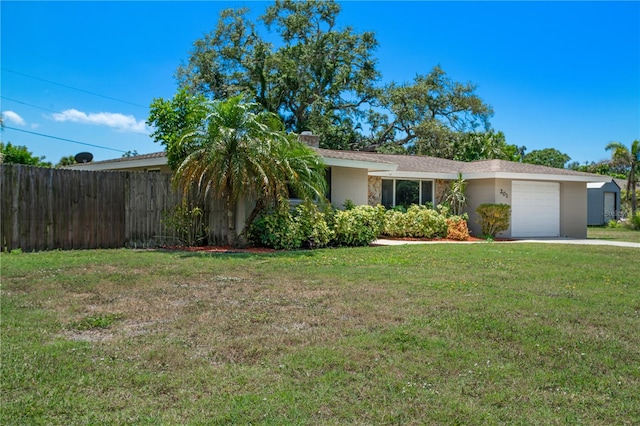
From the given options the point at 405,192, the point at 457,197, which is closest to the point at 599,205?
the point at 457,197

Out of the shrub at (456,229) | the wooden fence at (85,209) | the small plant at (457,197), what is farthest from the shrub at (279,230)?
the small plant at (457,197)

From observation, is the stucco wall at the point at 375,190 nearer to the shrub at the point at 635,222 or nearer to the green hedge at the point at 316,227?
the green hedge at the point at 316,227

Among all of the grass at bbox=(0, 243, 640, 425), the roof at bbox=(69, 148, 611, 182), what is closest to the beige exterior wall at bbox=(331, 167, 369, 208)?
the roof at bbox=(69, 148, 611, 182)

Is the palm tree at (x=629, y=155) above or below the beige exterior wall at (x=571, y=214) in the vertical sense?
above

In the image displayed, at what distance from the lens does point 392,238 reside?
20203 mm

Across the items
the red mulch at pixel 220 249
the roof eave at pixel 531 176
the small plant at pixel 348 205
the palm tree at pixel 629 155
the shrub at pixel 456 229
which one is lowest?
the red mulch at pixel 220 249

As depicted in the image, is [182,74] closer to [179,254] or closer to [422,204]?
[422,204]

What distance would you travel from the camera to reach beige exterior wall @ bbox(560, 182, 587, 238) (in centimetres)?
2298

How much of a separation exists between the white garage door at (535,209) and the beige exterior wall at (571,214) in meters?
0.26

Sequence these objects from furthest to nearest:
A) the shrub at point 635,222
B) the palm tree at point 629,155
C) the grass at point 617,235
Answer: the palm tree at point 629,155, the shrub at point 635,222, the grass at point 617,235

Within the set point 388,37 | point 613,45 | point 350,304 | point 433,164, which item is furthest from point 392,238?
point 388,37

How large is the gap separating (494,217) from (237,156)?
1201cm

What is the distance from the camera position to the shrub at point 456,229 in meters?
20.0

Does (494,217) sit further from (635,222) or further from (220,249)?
(635,222)
